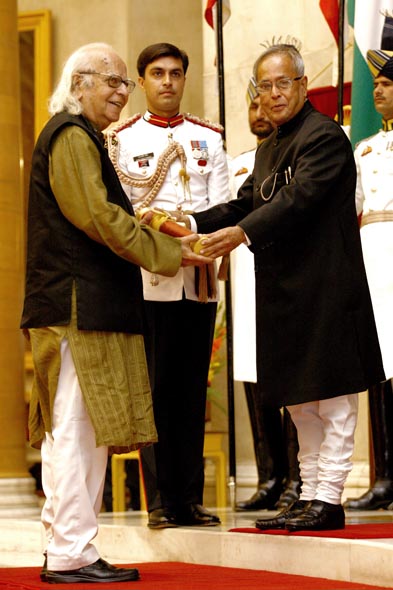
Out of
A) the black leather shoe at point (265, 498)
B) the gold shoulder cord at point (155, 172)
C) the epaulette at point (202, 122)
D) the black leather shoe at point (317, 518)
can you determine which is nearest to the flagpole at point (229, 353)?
the black leather shoe at point (265, 498)

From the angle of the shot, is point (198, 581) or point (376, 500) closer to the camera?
point (198, 581)

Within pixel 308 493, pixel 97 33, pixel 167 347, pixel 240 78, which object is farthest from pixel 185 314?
pixel 97 33

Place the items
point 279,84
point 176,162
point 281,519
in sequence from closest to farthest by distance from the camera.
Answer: point 281,519, point 279,84, point 176,162

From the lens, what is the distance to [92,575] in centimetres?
383

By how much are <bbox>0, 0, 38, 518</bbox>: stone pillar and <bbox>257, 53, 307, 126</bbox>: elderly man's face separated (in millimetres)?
2964

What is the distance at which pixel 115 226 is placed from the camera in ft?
12.8

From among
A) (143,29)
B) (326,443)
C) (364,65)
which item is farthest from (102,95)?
(143,29)

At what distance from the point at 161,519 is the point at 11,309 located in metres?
2.59

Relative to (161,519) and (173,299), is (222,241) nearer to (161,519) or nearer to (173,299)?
(173,299)

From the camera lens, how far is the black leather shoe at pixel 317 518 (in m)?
4.13

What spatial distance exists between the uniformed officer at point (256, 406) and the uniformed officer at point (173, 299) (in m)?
0.70

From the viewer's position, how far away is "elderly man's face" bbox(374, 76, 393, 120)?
5.51 metres

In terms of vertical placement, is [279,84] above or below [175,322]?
above

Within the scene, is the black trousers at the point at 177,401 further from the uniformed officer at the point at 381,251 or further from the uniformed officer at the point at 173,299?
the uniformed officer at the point at 381,251
